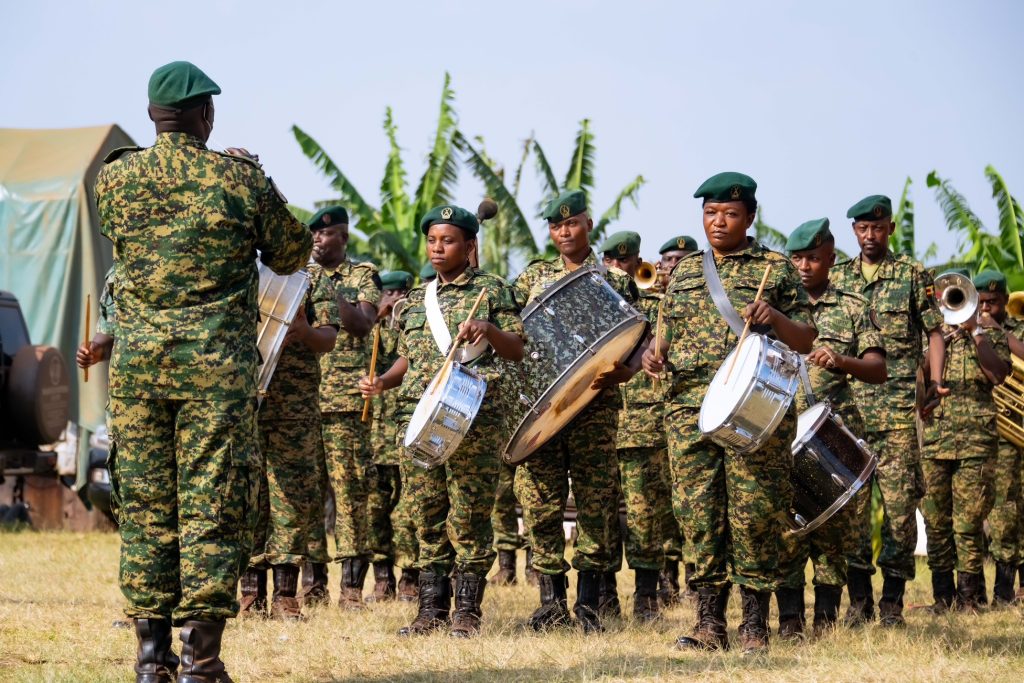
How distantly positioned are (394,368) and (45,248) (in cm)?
900

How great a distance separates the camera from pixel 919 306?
9484 millimetres

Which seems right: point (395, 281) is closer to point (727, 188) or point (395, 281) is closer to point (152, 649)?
point (727, 188)

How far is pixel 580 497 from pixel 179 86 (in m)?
4.04

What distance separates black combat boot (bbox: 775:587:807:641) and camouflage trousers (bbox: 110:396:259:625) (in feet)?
12.2

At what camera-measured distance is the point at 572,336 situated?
321 inches

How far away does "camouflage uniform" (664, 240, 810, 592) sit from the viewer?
7.20 metres

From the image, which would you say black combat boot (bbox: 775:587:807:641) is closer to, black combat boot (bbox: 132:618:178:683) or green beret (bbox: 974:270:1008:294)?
black combat boot (bbox: 132:618:178:683)

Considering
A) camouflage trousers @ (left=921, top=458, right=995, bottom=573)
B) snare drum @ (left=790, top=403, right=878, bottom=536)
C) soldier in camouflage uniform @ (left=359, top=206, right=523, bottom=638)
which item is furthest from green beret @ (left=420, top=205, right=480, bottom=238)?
camouflage trousers @ (left=921, top=458, right=995, bottom=573)

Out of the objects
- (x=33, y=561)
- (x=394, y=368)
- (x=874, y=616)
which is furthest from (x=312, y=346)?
(x=33, y=561)

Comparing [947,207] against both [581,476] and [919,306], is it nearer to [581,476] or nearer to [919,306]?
[919,306]

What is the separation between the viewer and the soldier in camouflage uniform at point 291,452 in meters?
8.85

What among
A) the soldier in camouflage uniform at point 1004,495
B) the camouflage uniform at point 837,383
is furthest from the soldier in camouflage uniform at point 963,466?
the camouflage uniform at point 837,383

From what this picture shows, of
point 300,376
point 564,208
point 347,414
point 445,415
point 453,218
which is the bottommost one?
point 445,415

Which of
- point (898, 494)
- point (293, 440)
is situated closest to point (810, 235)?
point (898, 494)
